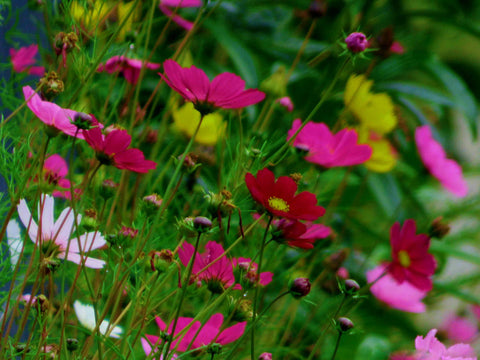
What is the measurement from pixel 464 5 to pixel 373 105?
0.75m

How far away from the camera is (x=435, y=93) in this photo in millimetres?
1076

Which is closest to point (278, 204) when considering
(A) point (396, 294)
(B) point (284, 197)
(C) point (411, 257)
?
(B) point (284, 197)

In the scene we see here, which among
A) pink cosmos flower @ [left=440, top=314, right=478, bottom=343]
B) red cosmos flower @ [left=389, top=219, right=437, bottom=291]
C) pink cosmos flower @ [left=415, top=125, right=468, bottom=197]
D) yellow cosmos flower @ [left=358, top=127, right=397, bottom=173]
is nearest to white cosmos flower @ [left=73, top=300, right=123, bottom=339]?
red cosmos flower @ [left=389, top=219, right=437, bottom=291]

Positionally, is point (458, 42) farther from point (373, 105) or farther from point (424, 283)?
point (424, 283)

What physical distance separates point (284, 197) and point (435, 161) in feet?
1.68

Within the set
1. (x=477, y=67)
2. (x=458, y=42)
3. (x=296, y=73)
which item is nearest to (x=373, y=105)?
(x=296, y=73)

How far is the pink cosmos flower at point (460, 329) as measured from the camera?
1.03 metres

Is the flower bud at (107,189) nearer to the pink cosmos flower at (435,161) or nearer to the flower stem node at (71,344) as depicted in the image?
the flower stem node at (71,344)

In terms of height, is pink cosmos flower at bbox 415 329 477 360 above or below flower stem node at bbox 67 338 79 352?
above

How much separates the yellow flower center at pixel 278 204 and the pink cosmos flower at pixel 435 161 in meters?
0.47

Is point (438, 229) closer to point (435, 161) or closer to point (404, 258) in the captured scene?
point (404, 258)

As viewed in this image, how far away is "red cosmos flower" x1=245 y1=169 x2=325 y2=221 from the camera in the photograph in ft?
0.93

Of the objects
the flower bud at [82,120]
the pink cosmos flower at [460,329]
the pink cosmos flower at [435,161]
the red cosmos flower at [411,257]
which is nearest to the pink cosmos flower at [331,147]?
the red cosmos flower at [411,257]

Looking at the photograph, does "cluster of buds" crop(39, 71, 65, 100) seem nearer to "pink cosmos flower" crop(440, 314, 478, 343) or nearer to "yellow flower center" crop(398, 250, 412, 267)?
"yellow flower center" crop(398, 250, 412, 267)
